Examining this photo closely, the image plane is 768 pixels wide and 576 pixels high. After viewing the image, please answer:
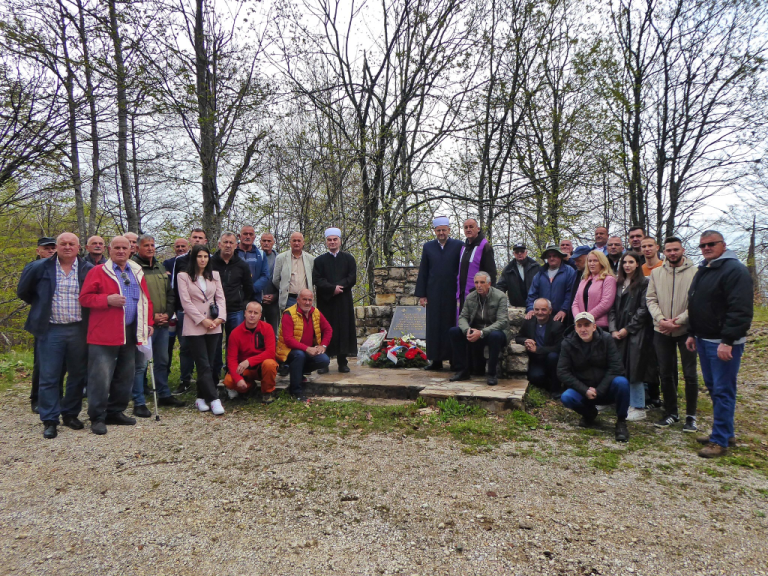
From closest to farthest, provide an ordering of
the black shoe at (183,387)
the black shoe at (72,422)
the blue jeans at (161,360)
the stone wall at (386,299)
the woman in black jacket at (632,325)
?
1. the black shoe at (72,422)
2. the woman in black jacket at (632,325)
3. the blue jeans at (161,360)
4. the black shoe at (183,387)
5. the stone wall at (386,299)

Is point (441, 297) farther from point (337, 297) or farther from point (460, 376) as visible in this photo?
point (337, 297)

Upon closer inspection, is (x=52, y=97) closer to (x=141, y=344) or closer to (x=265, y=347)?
(x=141, y=344)

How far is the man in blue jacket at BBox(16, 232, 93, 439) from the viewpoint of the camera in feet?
13.2

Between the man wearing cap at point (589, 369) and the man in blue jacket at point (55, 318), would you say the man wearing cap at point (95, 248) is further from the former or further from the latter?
the man wearing cap at point (589, 369)

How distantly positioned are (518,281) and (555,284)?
1.01m

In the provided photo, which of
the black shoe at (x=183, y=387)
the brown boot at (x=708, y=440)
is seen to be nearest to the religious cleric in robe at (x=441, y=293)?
the brown boot at (x=708, y=440)

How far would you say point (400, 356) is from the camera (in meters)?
6.45

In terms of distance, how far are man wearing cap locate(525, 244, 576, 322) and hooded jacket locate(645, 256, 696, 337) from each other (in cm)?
113

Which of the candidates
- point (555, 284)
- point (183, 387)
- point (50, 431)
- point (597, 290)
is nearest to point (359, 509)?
point (50, 431)

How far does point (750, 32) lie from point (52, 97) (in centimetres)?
1524

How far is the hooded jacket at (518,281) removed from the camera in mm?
6535

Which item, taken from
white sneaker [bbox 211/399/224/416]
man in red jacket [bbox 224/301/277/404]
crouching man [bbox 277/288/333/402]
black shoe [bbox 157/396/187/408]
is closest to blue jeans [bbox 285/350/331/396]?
crouching man [bbox 277/288/333/402]

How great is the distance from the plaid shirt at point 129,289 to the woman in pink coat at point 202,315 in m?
0.44

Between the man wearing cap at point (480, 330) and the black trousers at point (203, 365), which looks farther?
the man wearing cap at point (480, 330)
